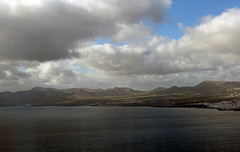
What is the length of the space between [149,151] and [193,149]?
9.51 metres

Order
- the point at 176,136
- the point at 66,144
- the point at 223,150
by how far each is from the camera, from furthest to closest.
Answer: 1. the point at 176,136
2. the point at 66,144
3. the point at 223,150

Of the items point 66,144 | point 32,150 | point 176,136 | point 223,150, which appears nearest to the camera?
point 223,150

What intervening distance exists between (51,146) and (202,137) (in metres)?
39.7

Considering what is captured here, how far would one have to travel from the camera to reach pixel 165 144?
181 feet

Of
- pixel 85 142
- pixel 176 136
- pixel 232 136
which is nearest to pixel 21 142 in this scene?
pixel 85 142

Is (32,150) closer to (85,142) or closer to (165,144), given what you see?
(85,142)

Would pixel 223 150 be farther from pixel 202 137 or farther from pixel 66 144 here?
pixel 66 144

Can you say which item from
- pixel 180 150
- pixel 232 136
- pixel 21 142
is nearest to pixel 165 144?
pixel 180 150

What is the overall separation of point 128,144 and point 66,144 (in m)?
16.4

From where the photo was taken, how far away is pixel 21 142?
6512 centimetres

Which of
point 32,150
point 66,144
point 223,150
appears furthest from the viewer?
point 66,144

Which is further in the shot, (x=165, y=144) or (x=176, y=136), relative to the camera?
(x=176, y=136)

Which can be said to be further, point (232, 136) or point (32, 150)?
point (232, 136)

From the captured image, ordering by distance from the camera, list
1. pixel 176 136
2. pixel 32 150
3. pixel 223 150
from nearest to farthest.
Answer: pixel 223 150 → pixel 32 150 → pixel 176 136
